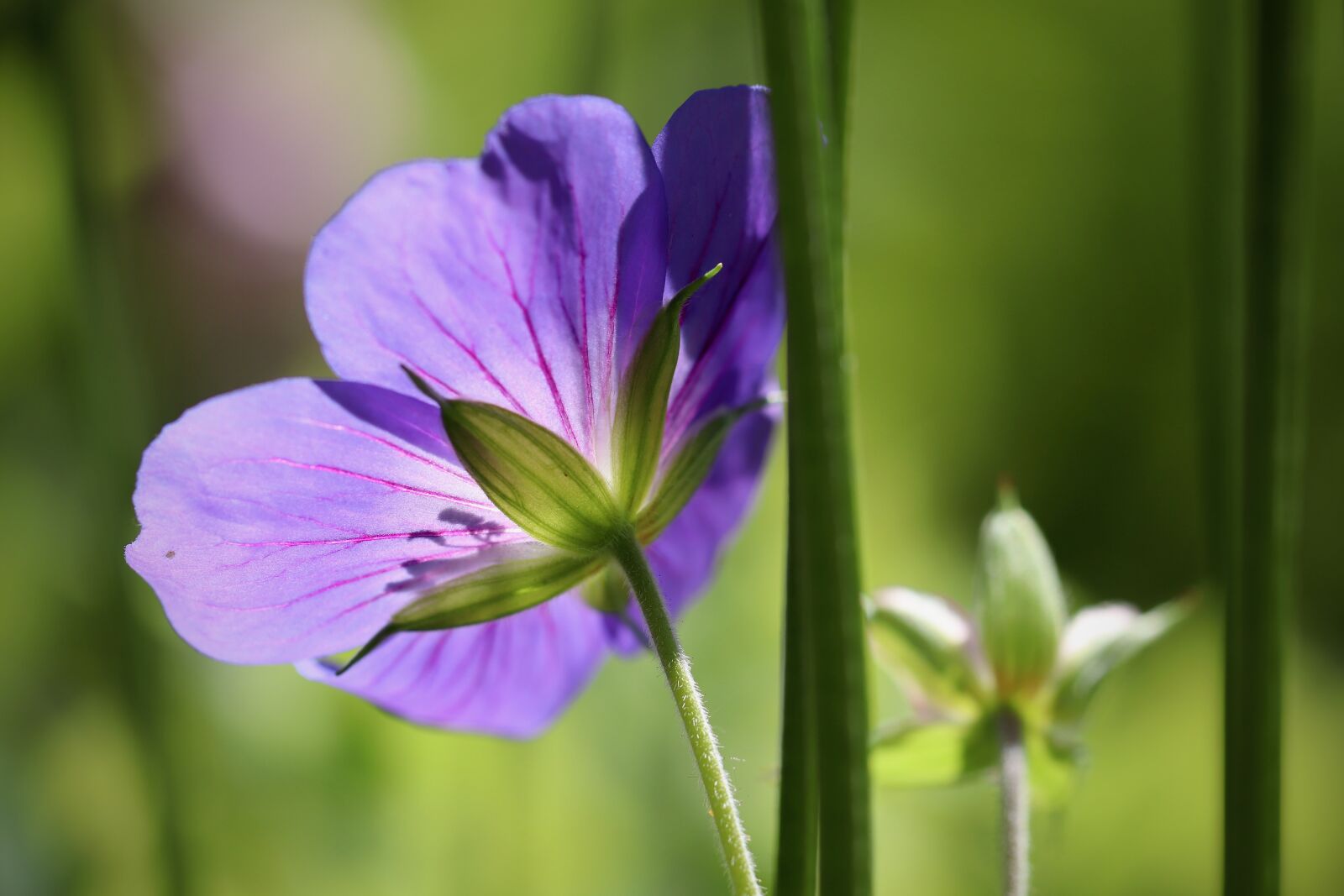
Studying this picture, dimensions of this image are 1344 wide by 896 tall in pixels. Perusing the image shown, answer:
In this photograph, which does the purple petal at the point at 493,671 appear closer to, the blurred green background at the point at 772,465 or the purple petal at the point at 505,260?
the purple petal at the point at 505,260

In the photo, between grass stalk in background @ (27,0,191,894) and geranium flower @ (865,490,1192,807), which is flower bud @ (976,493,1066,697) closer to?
geranium flower @ (865,490,1192,807)

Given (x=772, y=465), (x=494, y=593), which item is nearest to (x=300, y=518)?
(x=494, y=593)

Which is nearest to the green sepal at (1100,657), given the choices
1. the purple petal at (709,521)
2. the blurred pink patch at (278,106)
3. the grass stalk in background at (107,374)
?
the purple petal at (709,521)

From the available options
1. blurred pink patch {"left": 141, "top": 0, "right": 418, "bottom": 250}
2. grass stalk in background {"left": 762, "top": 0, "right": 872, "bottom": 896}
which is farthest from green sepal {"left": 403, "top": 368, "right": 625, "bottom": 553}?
blurred pink patch {"left": 141, "top": 0, "right": 418, "bottom": 250}

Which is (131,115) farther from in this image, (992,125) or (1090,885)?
(1090,885)

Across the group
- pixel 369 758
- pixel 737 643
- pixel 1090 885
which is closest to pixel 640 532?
pixel 369 758

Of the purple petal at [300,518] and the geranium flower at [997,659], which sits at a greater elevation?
the purple petal at [300,518]

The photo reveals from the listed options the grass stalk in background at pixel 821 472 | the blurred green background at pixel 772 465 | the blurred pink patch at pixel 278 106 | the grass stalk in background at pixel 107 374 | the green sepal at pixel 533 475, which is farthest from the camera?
the blurred pink patch at pixel 278 106
